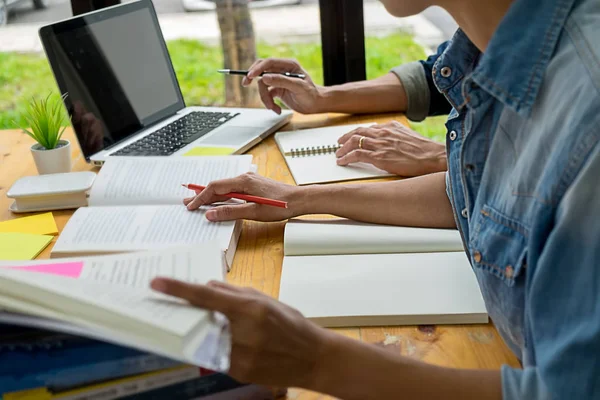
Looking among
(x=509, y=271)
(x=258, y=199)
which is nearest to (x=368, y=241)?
(x=258, y=199)

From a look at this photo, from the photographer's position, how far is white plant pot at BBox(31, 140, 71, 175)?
1468 millimetres

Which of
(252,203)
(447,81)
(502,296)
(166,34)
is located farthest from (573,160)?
(166,34)

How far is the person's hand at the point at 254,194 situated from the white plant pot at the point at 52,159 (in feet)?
1.24

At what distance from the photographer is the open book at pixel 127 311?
62 cm

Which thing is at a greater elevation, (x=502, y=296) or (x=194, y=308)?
(x=194, y=308)

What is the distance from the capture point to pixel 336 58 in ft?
7.38

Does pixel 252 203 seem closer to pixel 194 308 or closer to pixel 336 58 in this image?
pixel 194 308

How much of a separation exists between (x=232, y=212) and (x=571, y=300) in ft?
2.07

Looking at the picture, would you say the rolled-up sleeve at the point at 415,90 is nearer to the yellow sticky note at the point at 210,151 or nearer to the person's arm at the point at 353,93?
the person's arm at the point at 353,93

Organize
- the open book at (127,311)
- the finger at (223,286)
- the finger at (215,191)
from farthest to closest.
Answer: the finger at (215,191), the finger at (223,286), the open book at (127,311)

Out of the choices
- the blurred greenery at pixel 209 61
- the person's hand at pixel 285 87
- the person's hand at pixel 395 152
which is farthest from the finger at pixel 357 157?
the blurred greenery at pixel 209 61

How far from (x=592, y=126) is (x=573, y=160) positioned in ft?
0.12

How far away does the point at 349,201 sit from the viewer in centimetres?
122

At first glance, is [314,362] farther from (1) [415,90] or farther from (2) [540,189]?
(1) [415,90]
